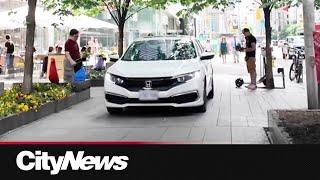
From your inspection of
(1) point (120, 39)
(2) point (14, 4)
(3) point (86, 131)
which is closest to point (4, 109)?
(3) point (86, 131)

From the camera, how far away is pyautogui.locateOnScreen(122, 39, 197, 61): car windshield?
12180 mm

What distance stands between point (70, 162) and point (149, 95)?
5885 millimetres

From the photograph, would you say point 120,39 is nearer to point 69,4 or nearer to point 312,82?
point 69,4

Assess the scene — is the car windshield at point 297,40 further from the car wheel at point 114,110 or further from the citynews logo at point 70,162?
the citynews logo at point 70,162

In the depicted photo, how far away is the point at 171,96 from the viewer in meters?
10.9

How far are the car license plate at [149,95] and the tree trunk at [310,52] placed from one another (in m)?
2.73

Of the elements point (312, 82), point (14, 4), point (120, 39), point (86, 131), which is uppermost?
point (14, 4)

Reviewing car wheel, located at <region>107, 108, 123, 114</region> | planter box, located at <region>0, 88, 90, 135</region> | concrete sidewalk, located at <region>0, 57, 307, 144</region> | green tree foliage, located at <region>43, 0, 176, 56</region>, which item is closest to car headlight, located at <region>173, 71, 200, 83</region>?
concrete sidewalk, located at <region>0, 57, 307, 144</region>

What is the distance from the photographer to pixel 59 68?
2147 centimetres

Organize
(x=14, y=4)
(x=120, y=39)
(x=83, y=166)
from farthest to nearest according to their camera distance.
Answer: (x=14, y=4) < (x=120, y=39) < (x=83, y=166)

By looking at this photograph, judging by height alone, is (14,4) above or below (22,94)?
above

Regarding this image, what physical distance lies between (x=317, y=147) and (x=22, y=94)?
7842mm

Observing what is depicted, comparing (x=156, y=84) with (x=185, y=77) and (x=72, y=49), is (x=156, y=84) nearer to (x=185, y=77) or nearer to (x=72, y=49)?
(x=185, y=77)

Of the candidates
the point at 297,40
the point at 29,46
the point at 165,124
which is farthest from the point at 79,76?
the point at 297,40
